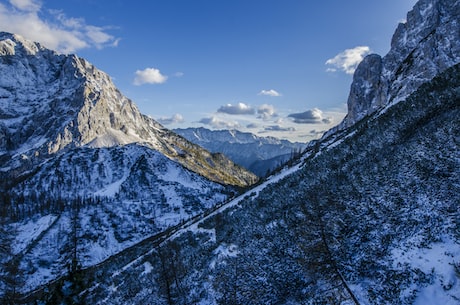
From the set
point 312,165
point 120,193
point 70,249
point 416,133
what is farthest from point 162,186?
point 416,133

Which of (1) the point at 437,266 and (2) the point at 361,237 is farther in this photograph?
(2) the point at 361,237

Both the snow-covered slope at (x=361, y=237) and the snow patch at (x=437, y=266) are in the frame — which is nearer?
the snow patch at (x=437, y=266)

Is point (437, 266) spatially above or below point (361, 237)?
above

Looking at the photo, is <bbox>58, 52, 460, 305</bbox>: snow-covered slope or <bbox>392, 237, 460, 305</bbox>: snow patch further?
<bbox>58, 52, 460, 305</bbox>: snow-covered slope

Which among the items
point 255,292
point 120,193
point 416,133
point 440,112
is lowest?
point 120,193

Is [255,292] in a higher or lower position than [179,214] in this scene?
higher

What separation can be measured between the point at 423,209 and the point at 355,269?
7248 millimetres

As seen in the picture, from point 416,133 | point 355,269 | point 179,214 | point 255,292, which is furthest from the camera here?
point 179,214

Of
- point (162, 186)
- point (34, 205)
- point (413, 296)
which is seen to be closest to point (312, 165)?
point (413, 296)

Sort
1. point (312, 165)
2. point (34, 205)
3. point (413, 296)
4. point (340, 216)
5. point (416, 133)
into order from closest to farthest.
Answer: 1. point (413, 296)
2. point (340, 216)
3. point (416, 133)
4. point (312, 165)
5. point (34, 205)

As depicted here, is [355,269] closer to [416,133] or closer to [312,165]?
[416,133]

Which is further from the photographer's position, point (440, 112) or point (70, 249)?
point (70, 249)

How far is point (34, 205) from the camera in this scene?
7392 inches

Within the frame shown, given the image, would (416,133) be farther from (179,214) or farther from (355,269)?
(179,214)
